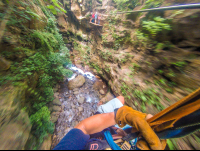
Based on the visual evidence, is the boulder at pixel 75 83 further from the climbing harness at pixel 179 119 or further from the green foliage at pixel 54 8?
the climbing harness at pixel 179 119

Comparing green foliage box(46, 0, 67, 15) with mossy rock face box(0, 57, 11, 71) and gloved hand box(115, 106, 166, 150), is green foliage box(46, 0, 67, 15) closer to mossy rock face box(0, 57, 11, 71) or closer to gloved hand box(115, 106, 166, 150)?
mossy rock face box(0, 57, 11, 71)

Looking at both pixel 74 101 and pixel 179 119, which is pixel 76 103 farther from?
pixel 179 119

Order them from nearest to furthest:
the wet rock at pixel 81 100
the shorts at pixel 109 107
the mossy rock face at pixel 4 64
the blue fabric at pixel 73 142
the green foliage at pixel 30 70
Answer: the blue fabric at pixel 73 142 → the mossy rock face at pixel 4 64 → the green foliage at pixel 30 70 → the shorts at pixel 109 107 → the wet rock at pixel 81 100

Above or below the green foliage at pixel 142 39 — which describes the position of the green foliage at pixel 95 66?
below

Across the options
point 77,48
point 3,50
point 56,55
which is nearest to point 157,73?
point 3,50

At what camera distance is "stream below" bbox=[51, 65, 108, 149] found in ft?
9.82

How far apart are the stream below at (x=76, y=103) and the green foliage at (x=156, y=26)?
402 centimetres

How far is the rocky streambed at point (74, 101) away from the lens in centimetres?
305

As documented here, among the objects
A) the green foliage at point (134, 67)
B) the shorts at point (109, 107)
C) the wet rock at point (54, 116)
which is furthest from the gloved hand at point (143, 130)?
the wet rock at point (54, 116)

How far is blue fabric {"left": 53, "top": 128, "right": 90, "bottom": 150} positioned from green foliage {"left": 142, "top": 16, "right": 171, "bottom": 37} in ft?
10.8

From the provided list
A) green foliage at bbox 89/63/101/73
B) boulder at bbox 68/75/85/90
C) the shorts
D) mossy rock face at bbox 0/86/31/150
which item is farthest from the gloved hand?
green foliage at bbox 89/63/101/73

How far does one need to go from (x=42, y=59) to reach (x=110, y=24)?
502 centimetres

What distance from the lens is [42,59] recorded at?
9.48 feet

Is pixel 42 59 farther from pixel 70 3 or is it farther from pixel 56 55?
pixel 70 3
